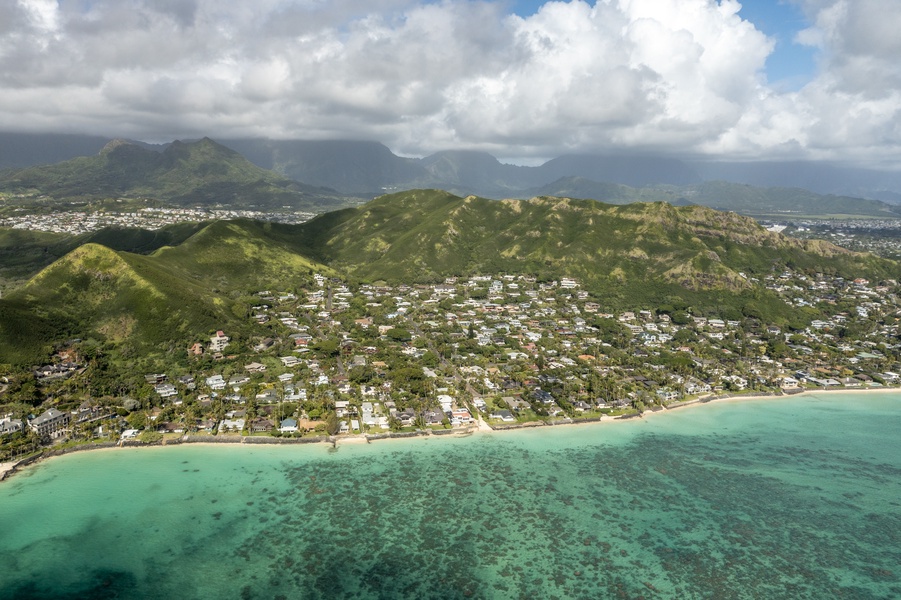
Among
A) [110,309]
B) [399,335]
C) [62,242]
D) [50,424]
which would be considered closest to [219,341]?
[110,309]

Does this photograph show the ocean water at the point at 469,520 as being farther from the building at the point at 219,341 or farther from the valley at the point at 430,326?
the building at the point at 219,341

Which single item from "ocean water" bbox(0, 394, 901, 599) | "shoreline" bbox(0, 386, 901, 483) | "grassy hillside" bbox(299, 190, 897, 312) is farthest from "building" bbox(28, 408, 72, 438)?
"grassy hillside" bbox(299, 190, 897, 312)

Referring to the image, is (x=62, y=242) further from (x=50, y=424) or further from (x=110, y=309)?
(x=50, y=424)

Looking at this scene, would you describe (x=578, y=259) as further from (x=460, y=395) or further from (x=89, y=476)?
(x=89, y=476)

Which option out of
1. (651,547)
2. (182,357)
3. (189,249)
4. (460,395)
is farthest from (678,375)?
(189,249)

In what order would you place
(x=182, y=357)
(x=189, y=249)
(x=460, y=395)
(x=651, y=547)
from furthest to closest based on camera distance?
1. (x=189, y=249)
2. (x=182, y=357)
3. (x=460, y=395)
4. (x=651, y=547)

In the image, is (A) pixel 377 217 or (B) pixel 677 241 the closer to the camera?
(B) pixel 677 241

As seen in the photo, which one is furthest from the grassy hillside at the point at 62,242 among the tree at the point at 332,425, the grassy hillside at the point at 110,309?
the tree at the point at 332,425
